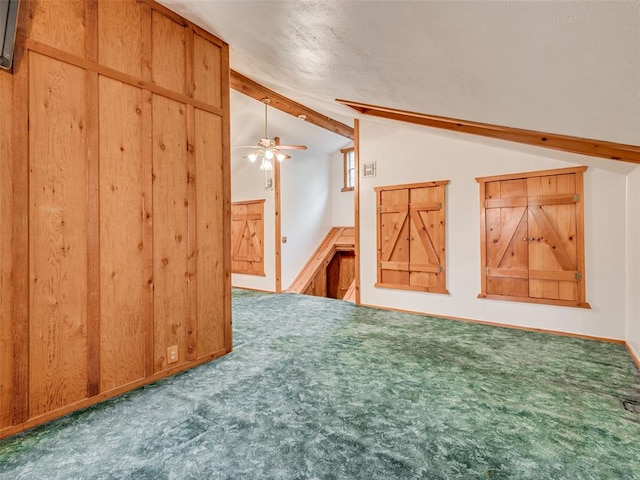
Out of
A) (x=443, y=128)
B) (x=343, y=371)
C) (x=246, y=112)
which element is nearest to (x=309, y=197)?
(x=246, y=112)

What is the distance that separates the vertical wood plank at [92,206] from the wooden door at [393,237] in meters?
3.88

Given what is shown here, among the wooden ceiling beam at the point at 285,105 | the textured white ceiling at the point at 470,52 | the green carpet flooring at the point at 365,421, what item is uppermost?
the wooden ceiling beam at the point at 285,105

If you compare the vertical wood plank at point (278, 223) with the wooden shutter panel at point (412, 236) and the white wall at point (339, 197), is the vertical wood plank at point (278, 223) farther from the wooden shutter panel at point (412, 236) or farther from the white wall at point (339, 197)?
the wooden shutter panel at point (412, 236)

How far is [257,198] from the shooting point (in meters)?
7.14

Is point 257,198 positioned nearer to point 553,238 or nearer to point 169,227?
point 169,227

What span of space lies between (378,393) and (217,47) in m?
3.44

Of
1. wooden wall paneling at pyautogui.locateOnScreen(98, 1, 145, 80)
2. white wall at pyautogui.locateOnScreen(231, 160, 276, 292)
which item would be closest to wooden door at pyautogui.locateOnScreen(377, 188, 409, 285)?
white wall at pyautogui.locateOnScreen(231, 160, 276, 292)

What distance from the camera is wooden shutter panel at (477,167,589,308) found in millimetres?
3664

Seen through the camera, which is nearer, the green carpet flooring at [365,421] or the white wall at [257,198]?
the green carpet flooring at [365,421]

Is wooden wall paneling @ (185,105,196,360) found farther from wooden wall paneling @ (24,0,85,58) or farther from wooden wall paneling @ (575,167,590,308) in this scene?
wooden wall paneling @ (575,167,590,308)

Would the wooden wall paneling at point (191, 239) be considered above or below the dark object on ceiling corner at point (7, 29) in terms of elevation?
below

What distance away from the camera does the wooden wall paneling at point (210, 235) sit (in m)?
2.92

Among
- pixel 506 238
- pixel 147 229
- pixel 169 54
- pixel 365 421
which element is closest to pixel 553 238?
pixel 506 238

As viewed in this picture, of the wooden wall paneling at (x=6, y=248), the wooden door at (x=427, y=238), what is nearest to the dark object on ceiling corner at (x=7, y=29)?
the wooden wall paneling at (x=6, y=248)
